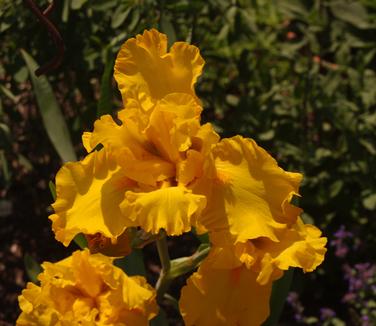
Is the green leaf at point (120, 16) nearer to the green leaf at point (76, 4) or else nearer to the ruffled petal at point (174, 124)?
the green leaf at point (76, 4)

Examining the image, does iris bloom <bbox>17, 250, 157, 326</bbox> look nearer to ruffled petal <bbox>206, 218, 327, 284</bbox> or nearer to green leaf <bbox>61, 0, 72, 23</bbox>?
ruffled petal <bbox>206, 218, 327, 284</bbox>

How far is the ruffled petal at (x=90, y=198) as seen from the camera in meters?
1.18

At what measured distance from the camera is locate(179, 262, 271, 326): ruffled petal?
1.31 meters

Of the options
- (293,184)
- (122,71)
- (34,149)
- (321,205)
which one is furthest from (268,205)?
(34,149)

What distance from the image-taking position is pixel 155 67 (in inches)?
49.1

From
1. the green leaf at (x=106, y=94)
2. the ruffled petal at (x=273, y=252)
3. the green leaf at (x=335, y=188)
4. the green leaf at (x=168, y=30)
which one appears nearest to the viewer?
the ruffled petal at (x=273, y=252)

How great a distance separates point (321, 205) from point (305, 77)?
1.53 feet

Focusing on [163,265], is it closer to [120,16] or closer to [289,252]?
[289,252]

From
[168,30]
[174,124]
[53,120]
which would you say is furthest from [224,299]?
[168,30]

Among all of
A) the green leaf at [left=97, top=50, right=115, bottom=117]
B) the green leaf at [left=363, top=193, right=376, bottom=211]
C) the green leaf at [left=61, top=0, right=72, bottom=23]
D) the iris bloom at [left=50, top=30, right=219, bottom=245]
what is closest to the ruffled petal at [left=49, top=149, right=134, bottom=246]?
the iris bloom at [left=50, top=30, right=219, bottom=245]

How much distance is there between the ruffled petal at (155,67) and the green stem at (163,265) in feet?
0.91

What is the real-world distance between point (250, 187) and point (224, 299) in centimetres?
25

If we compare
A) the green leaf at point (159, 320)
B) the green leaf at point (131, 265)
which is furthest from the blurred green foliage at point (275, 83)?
the green leaf at point (159, 320)

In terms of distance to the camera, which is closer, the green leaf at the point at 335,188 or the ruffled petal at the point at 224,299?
the ruffled petal at the point at 224,299
